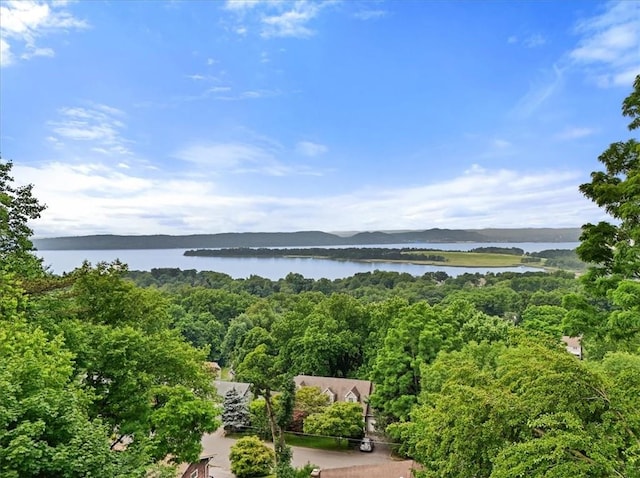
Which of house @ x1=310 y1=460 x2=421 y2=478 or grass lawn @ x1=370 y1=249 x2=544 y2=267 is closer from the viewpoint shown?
house @ x1=310 y1=460 x2=421 y2=478

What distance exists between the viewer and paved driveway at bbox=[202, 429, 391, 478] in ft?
60.2

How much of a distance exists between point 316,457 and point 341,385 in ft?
17.6

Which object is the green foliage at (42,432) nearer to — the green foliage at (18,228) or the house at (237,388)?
the green foliage at (18,228)

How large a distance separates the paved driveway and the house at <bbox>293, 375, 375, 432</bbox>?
2.38m

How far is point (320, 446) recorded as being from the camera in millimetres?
20766

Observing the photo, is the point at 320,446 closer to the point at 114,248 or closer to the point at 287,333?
the point at 287,333

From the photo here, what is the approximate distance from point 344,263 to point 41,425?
131m

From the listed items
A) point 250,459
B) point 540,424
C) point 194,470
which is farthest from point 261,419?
point 540,424

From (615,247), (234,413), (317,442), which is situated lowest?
(317,442)

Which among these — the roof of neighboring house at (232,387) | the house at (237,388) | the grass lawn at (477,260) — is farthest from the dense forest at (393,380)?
the grass lawn at (477,260)

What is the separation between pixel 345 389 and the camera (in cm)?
2400

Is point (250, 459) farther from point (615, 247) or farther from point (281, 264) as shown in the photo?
point (281, 264)

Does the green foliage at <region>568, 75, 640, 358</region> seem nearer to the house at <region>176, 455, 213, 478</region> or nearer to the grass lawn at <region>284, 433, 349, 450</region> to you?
the house at <region>176, 455, 213, 478</region>

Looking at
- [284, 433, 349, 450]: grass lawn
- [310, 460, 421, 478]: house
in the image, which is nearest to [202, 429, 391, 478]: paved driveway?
[284, 433, 349, 450]: grass lawn
